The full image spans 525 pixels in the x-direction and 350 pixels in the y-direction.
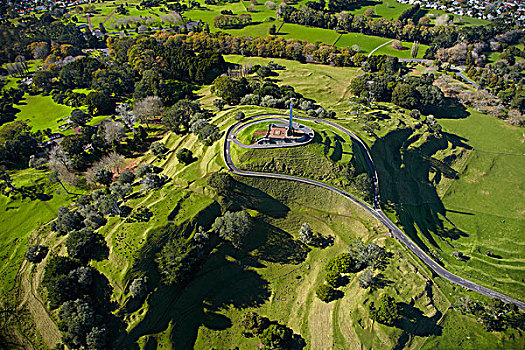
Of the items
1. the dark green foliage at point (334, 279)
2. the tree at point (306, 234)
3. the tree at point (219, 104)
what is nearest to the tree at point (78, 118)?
the tree at point (219, 104)

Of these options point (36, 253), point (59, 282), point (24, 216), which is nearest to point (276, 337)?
point (59, 282)

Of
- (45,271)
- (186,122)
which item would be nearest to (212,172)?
(186,122)

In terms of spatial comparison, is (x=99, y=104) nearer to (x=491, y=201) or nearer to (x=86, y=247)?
(x=86, y=247)

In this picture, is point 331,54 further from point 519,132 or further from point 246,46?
point 519,132

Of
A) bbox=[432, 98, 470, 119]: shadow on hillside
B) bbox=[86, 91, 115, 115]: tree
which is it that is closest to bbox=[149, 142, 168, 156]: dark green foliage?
bbox=[86, 91, 115, 115]: tree

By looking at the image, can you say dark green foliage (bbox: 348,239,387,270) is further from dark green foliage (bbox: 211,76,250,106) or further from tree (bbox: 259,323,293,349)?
dark green foliage (bbox: 211,76,250,106)

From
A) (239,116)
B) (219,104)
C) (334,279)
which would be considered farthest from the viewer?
(219,104)
